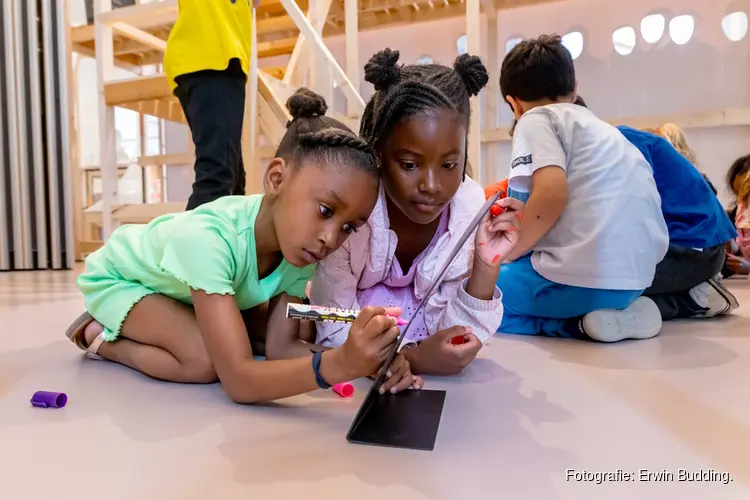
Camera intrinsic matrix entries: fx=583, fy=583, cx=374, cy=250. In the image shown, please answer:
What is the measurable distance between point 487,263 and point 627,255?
0.43 m

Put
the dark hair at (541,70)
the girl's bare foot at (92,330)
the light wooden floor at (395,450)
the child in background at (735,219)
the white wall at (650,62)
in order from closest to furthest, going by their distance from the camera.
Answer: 1. the light wooden floor at (395,450)
2. the girl's bare foot at (92,330)
3. the dark hair at (541,70)
4. the child in background at (735,219)
5. the white wall at (650,62)

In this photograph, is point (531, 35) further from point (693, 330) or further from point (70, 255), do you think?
point (70, 255)

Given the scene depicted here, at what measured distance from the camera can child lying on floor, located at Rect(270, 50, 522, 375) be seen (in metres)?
0.79

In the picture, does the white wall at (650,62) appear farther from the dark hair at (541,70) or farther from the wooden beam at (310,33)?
the dark hair at (541,70)

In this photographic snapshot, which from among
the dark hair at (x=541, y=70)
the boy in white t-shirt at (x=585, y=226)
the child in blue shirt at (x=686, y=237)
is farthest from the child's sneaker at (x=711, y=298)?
the dark hair at (x=541, y=70)

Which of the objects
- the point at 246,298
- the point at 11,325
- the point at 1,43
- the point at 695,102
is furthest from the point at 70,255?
the point at 695,102

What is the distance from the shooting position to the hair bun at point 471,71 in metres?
0.87

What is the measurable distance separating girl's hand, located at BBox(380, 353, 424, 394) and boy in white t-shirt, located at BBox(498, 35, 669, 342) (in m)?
0.47

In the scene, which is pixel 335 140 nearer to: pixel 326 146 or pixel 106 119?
pixel 326 146

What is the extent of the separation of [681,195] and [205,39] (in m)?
1.24

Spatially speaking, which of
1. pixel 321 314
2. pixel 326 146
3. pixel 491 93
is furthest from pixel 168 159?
pixel 321 314

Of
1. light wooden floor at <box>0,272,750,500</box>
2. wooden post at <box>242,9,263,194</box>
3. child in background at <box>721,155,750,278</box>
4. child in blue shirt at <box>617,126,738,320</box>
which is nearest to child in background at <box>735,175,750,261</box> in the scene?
child in background at <box>721,155,750,278</box>

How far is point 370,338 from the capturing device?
0.57 metres

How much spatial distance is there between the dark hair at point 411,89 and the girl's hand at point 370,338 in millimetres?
336
